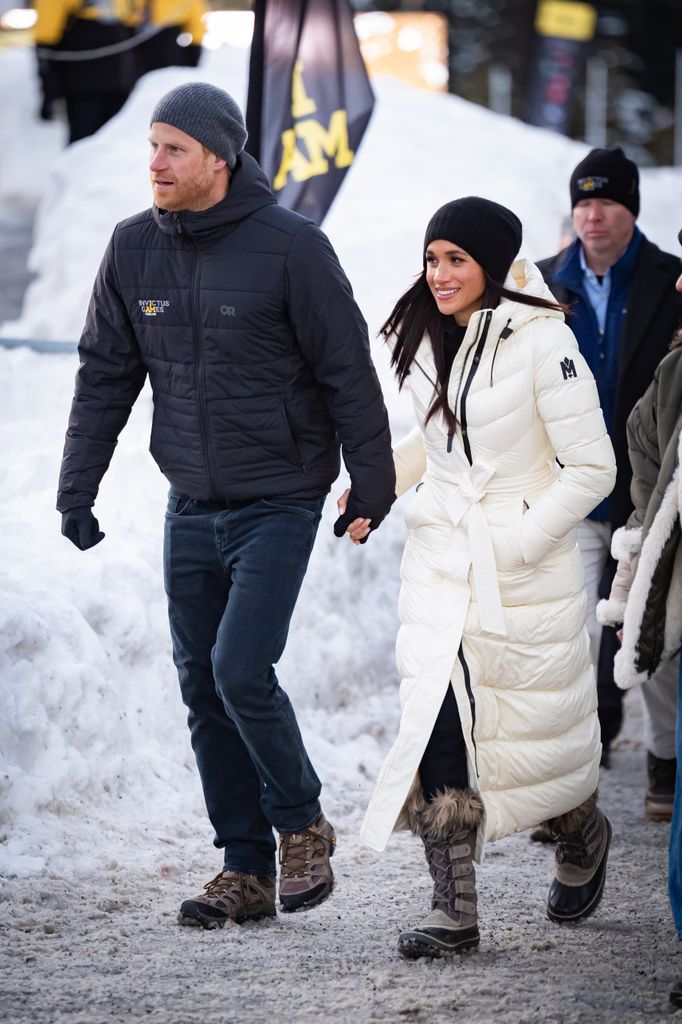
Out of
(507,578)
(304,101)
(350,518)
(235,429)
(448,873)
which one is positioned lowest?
(448,873)

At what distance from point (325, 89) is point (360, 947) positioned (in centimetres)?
425

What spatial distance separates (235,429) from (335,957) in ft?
5.01

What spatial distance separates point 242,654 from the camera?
4398mm

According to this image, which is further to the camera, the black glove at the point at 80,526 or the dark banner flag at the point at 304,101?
the dark banner flag at the point at 304,101

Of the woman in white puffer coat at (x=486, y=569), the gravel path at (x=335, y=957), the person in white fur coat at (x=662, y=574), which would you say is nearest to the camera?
the gravel path at (x=335, y=957)

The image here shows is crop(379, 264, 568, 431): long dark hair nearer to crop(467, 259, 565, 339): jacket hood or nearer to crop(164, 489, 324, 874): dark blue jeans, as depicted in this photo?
crop(467, 259, 565, 339): jacket hood

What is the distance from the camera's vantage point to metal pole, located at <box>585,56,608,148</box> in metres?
28.3

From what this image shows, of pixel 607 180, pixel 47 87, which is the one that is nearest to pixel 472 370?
pixel 607 180

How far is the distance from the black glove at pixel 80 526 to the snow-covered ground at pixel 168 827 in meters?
0.81

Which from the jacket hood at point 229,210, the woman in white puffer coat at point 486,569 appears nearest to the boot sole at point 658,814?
the woman in white puffer coat at point 486,569

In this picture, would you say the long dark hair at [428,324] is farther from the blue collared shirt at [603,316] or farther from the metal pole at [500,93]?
the metal pole at [500,93]

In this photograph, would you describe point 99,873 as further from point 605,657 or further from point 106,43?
point 106,43

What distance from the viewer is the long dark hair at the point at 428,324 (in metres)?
4.51

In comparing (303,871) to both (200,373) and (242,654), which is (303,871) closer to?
(242,654)
